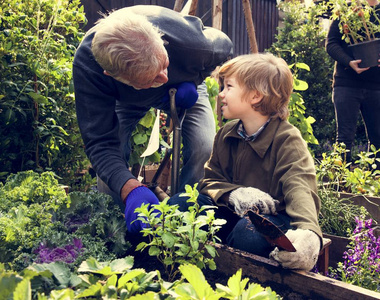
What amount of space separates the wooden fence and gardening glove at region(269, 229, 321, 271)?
4.57 meters

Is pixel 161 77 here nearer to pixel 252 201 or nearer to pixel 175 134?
pixel 175 134

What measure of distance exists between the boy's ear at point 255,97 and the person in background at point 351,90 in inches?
65.1

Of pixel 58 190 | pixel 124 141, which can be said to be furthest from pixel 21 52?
pixel 58 190

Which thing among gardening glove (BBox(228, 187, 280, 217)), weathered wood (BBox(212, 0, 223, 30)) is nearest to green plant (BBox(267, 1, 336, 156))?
weathered wood (BBox(212, 0, 223, 30))

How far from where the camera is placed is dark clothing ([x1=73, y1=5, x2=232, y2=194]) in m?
2.00

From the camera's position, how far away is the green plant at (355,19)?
295 centimetres

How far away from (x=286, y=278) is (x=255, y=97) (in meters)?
0.85

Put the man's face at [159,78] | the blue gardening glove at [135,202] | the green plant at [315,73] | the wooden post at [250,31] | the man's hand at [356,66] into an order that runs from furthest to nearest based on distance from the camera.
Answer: the green plant at [315,73] < the man's hand at [356,66] < the wooden post at [250,31] < the man's face at [159,78] < the blue gardening glove at [135,202]

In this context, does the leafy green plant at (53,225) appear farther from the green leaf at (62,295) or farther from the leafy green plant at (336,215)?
the leafy green plant at (336,215)

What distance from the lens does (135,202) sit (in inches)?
67.5

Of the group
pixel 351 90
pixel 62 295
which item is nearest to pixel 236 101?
pixel 62 295

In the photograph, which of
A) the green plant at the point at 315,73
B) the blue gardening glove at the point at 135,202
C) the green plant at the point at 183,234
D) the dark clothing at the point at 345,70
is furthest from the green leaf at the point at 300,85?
the green plant at the point at 315,73

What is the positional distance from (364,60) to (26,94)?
7.95 feet

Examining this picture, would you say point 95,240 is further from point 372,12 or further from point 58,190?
point 372,12
